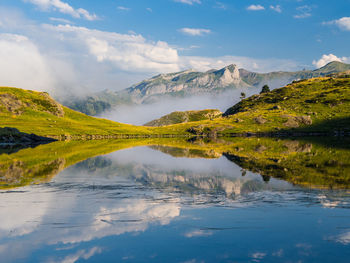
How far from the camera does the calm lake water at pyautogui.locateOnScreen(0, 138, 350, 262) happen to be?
56.1 ft

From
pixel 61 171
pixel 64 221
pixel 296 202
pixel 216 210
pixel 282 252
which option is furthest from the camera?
pixel 61 171

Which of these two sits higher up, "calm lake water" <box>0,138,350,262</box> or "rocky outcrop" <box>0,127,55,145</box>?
"rocky outcrop" <box>0,127,55,145</box>

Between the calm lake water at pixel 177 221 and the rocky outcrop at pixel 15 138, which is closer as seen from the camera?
the calm lake water at pixel 177 221

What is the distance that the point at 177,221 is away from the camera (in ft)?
74.2

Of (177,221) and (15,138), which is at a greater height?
A: (15,138)

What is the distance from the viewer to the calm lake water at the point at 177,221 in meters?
17.1

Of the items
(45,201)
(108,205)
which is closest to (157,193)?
(108,205)

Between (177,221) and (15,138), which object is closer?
(177,221)

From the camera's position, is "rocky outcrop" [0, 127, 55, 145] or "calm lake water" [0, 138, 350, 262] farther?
"rocky outcrop" [0, 127, 55, 145]

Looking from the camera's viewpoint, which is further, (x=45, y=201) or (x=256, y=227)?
(x=45, y=201)

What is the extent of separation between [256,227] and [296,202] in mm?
8685

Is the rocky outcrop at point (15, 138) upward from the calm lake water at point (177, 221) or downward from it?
upward

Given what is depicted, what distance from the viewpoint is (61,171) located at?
49719 mm

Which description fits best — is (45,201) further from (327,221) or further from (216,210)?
(327,221)
